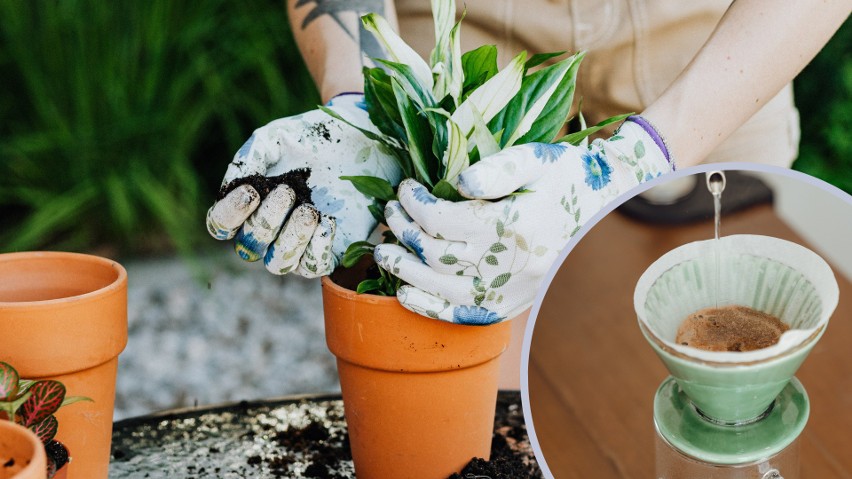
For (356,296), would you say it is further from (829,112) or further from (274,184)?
(829,112)

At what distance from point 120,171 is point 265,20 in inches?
25.9

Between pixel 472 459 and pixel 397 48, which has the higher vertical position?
pixel 397 48

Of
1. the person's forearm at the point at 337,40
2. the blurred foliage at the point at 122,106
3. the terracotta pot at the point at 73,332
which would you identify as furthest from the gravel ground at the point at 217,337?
the terracotta pot at the point at 73,332

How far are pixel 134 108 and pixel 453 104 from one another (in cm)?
212

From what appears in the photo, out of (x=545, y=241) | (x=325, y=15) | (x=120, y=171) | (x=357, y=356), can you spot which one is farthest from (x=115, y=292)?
(x=120, y=171)

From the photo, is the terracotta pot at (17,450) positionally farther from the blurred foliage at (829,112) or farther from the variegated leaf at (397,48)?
the blurred foliage at (829,112)

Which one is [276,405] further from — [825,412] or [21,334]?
[825,412]

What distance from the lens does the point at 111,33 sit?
2.79 metres

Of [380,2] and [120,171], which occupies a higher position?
[380,2]

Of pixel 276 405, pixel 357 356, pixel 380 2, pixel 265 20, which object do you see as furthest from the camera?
pixel 265 20

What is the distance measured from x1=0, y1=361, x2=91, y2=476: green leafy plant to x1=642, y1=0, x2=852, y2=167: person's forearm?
26.8 inches

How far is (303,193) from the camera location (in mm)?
1000

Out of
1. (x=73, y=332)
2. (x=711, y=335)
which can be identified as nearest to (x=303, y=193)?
(x=73, y=332)

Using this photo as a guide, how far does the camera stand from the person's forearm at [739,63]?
3.49ft
